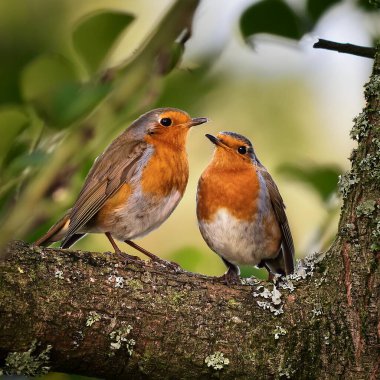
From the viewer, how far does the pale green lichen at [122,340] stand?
2.12 m

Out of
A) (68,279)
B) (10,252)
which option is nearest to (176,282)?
Result: (68,279)

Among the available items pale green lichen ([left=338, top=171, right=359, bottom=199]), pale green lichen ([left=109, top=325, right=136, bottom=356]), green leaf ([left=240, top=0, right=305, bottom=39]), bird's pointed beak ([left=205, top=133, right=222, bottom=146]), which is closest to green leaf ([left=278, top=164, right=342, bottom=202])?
pale green lichen ([left=338, top=171, right=359, bottom=199])

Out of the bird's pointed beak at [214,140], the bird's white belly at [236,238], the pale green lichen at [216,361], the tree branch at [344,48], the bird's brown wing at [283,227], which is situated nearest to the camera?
the tree branch at [344,48]

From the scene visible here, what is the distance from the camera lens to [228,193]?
4121 millimetres

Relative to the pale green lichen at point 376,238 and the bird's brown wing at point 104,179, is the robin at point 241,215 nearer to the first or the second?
the bird's brown wing at point 104,179

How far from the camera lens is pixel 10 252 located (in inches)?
82.2

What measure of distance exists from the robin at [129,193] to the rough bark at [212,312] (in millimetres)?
1207

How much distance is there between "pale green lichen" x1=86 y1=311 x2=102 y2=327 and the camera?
82.4 inches

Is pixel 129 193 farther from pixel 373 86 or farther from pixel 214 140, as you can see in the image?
pixel 373 86

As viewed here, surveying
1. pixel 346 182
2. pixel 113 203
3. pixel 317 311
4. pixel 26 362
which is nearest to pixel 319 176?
pixel 346 182

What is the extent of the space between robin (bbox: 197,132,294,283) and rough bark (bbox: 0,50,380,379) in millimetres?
1392

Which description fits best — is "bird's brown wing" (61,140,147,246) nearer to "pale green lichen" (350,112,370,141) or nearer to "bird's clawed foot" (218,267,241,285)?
"bird's clawed foot" (218,267,241,285)

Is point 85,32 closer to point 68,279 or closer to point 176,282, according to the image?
point 68,279

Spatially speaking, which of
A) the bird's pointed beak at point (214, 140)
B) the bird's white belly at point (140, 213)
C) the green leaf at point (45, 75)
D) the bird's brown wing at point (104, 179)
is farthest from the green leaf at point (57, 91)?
the bird's pointed beak at point (214, 140)
